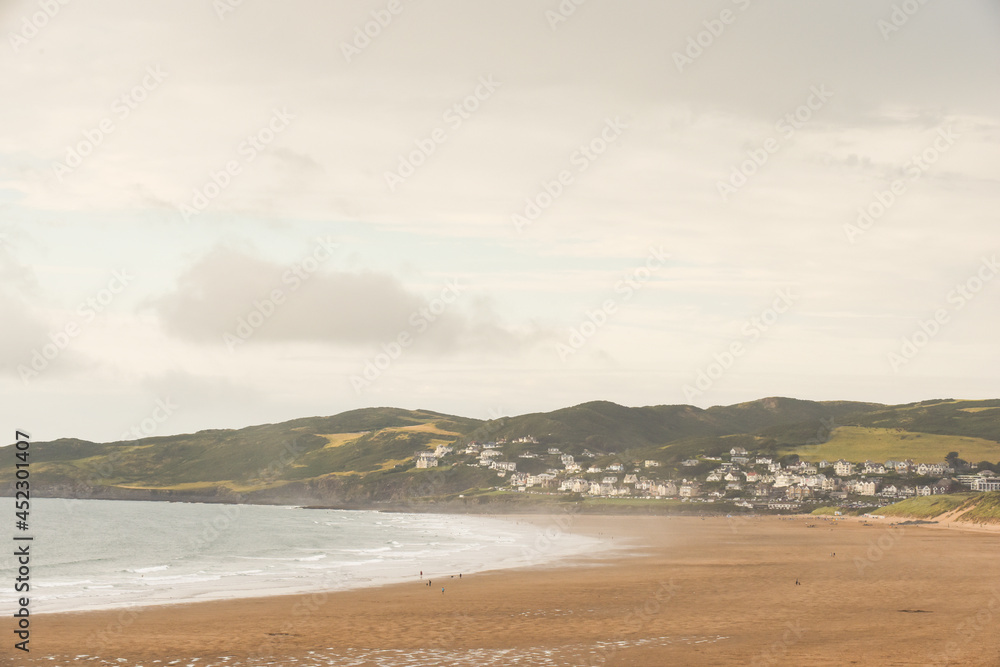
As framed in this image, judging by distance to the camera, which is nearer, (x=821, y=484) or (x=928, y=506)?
(x=928, y=506)

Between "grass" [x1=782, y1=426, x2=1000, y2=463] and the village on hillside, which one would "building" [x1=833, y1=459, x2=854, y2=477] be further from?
"grass" [x1=782, y1=426, x2=1000, y2=463]

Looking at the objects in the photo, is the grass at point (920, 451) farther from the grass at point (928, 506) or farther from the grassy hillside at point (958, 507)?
the grassy hillside at point (958, 507)

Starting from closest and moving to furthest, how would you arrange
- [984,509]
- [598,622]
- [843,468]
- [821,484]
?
[598,622]
[984,509]
[821,484]
[843,468]

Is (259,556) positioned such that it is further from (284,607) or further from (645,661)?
(645,661)

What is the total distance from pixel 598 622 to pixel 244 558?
4545 centimetres

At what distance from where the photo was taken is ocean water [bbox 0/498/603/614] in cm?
4575

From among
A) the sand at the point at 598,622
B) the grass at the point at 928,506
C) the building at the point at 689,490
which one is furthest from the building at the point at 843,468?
the sand at the point at 598,622

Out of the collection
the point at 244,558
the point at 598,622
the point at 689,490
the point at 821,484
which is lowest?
the point at 689,490

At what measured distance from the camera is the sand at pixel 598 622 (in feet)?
86.2

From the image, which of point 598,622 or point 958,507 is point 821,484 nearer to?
point 958,507

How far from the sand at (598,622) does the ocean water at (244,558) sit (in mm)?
5314

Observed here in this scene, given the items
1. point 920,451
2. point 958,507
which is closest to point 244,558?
point 958,507

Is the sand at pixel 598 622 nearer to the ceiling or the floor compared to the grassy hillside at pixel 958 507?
nearer to the ceiling

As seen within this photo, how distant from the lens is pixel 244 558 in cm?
6869
